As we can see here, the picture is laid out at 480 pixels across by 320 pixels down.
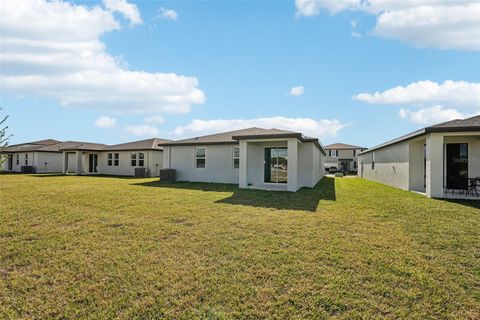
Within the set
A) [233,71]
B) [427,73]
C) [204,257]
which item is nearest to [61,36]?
[233,71]

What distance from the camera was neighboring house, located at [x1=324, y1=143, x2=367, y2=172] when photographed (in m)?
48.6

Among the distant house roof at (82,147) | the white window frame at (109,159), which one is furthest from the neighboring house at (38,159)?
the white window frame at (109,159)

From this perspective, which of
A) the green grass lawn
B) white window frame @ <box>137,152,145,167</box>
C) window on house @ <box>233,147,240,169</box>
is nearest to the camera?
the green grass lawn

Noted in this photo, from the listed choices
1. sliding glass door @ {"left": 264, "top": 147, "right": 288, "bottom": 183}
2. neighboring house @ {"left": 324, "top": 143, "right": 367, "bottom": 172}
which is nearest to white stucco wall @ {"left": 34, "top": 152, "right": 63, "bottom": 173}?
sliding glass door @ {"left": 264, "top": 147, "right": 288, "bottom": 183}

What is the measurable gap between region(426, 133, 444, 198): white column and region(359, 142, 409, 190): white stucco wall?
3.37 metres

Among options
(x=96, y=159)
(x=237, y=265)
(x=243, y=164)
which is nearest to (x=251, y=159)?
(x=243, y=164)

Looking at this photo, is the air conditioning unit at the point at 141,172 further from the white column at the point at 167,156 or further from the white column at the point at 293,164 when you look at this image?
the white column at the point at 293,164

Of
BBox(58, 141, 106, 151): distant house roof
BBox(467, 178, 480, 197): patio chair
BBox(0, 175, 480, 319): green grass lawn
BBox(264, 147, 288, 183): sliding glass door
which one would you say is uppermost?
BBox(58, 141, 106, 151): distant house roof

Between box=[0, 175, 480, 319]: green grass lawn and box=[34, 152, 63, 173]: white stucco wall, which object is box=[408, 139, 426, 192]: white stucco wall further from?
box=[34, 152, 63, 173]: white stucco wall

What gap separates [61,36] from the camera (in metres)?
9.92

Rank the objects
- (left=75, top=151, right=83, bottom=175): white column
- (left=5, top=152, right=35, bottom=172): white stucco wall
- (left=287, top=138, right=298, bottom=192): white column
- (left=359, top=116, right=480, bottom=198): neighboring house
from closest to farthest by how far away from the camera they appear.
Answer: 1. (left=359, top=116, right=480, bottom=198): neighboring house
2. (left=287, top=138, right=298, bottom=192): white column
3. (left=75, top=151, right=83, bottom=175): white column
4. (left=5, top=152, right=35, bottom=172): white stucco wall

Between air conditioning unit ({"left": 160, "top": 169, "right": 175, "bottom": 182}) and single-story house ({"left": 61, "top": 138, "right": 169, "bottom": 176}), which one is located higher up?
single-story house ({"left": 61, "top": 138, "right": 169, "bottom": 176})

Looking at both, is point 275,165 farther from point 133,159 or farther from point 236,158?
point 133,159

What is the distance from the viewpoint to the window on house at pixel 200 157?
61.5ft
